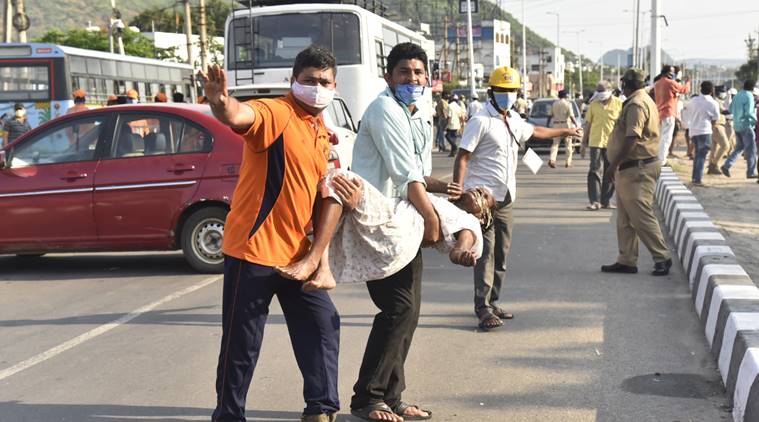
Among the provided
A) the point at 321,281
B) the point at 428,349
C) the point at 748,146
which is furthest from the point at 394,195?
the point at 748,146

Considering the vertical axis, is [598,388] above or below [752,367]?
below

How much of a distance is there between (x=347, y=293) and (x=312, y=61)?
4.26 m

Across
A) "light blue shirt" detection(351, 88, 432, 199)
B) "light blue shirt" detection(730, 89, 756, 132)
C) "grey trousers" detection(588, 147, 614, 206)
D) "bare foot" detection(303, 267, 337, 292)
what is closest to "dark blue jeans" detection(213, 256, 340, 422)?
"bare foot" detection(303, 267, 337, 292)

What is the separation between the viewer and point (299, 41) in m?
17.2

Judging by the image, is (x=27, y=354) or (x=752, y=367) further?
(x=27, y=354)

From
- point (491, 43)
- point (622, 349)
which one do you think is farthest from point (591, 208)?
point (491, 43)

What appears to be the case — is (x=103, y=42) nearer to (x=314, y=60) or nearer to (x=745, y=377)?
(x=314, y=60)

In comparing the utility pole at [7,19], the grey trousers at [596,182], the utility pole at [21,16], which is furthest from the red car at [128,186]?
the utility pole at [21,16]

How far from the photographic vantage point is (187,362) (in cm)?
616

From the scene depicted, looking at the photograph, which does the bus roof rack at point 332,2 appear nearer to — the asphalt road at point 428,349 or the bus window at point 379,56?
the bus window at point 379,56

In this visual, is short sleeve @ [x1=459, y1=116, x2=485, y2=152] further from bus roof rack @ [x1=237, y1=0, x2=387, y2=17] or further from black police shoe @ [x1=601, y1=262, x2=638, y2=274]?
bus roof rack @ [x1=237, y1=0, x2=387, y2=17]

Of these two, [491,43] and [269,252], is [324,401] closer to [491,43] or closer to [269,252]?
[269,252]

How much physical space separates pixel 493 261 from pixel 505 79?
1.29 meters

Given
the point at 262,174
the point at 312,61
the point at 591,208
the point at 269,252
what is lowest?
the point at 591,208
